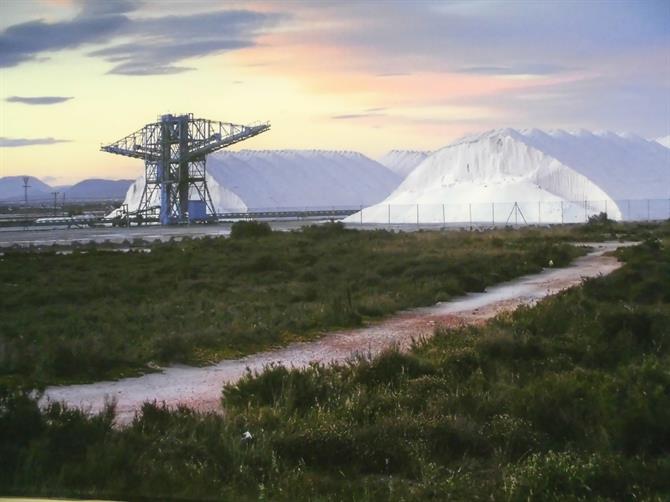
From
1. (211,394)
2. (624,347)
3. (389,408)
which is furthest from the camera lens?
(624,347)

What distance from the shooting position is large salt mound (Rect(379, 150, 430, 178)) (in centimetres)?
14326

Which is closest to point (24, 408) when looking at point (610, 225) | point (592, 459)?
point (592, 459)

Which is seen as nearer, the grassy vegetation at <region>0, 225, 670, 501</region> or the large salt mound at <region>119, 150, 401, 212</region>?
the grassy vegetation at <region>0, 225, 670, 501</region>

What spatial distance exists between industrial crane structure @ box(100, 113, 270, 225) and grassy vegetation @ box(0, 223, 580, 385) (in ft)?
96.0

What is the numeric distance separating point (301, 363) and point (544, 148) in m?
68.6

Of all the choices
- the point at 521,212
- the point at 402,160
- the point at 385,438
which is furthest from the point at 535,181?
the point at 402,160

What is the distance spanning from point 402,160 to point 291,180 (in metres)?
41.6

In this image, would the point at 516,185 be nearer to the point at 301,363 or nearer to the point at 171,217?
the point at 171,217

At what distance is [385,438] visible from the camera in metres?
7.02

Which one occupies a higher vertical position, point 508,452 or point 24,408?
point 24,408

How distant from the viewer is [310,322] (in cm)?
1500

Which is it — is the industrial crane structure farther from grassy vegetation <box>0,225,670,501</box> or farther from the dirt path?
grassy vegetation <box>0,225,670,501</box>

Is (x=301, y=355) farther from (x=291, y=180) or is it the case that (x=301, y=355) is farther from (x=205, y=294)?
(x=291, y=180)

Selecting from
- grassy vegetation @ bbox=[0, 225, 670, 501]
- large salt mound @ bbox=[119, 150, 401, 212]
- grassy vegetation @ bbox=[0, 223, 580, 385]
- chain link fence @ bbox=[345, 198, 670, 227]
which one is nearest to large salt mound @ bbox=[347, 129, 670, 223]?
chain link fence @ bbox=[345, 198, 670, 227]
